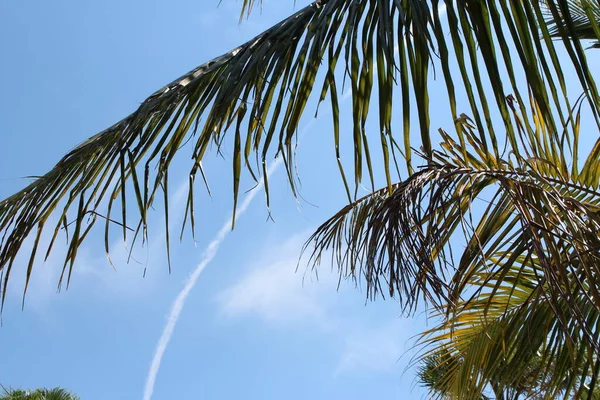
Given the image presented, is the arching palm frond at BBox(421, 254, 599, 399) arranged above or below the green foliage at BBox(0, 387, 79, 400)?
below

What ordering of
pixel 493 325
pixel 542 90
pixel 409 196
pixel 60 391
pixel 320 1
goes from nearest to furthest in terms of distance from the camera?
pixel 542 90 → pixel 320 1 → pixel 409 196 → pixel 493 325 → pixel 60 391

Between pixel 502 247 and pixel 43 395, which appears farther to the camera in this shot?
pixel 43 395

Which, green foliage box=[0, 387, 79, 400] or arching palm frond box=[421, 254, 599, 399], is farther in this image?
green foliage box=[0, 387, 79, 400]

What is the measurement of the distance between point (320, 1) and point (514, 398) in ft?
6.19

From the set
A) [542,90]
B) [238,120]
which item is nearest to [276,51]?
[238,120]

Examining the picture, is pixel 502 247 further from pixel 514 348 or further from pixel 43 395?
pixel 43 395

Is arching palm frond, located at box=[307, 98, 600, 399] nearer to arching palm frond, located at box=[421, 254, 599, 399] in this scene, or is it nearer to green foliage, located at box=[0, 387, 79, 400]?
arching palm frond, located at box=[421, 254, 599, 399]

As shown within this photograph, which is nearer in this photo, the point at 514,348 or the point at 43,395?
the point at 514,348

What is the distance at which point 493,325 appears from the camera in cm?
294

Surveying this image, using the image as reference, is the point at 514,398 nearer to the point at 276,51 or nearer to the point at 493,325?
the point at 493,325

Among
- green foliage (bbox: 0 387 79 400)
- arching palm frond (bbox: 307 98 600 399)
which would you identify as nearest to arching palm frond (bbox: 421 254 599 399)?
arching palm frond (bbox: 307 98 600 399)

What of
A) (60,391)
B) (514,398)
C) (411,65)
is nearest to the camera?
(411,65)

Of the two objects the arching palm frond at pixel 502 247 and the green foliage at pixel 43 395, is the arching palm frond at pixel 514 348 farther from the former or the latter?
the green foliage at pixel 43 395

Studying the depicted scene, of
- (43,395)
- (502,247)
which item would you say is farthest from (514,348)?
(43,395)
